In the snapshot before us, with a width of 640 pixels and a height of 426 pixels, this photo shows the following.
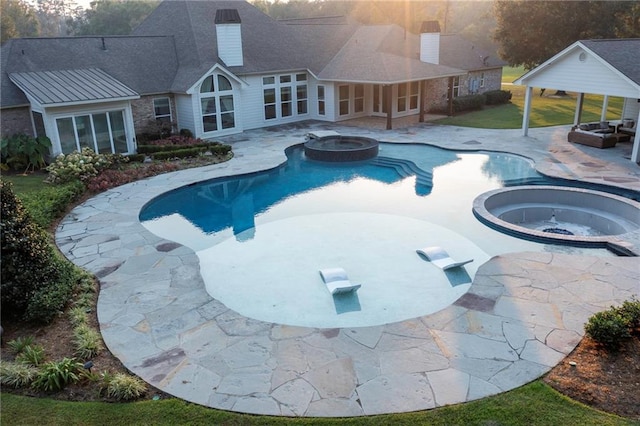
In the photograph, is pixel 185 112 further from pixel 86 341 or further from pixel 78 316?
pixel 86 341

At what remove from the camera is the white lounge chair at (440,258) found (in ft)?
32.1

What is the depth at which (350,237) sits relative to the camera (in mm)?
11930

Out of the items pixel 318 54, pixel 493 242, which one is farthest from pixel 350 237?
pixel 318 54

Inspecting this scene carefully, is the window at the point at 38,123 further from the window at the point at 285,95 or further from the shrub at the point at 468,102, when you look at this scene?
the shrub at the point at 468,102

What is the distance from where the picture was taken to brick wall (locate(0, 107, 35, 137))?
57.3ft

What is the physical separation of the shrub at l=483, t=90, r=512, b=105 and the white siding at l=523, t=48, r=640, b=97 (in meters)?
10.4

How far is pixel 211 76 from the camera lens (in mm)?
21422

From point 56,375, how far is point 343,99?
22.1 m

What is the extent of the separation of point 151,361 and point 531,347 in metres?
5.38

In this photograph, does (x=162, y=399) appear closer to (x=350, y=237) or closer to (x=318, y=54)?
(x=350, y=237)

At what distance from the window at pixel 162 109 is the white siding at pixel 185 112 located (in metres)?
0.40

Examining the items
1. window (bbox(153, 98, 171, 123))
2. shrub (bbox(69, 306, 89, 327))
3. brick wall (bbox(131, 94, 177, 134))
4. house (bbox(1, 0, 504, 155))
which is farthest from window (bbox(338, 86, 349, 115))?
shrub (bbox(69, 306, 89, 327))

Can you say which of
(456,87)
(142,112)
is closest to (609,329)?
(142,112)

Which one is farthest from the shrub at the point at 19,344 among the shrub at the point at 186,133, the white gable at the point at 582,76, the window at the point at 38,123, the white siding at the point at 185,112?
the white gable at the point at 582,76
